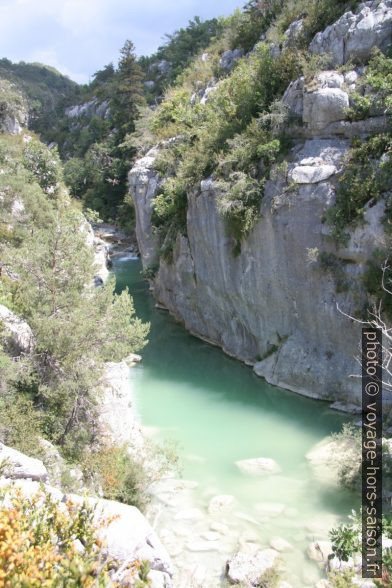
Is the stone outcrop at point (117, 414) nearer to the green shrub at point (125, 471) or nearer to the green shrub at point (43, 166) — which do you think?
the green shrub at point (125, 471)

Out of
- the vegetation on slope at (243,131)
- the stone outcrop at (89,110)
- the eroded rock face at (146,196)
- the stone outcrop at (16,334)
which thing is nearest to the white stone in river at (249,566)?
the stone outcrop at (16,334)

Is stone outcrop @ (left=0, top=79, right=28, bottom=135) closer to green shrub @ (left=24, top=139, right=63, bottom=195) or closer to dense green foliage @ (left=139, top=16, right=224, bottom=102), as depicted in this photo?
green shrub @ (left=24, top=139, right=63, bottom=195)

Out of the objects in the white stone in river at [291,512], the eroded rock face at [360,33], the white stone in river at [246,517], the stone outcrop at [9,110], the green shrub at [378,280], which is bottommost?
the white stone in river at [246,517]

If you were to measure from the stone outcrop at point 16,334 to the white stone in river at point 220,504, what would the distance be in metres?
5.63

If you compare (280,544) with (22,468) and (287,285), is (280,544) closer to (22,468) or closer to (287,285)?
(22,468)

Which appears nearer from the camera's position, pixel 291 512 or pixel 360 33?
pixel 291 512

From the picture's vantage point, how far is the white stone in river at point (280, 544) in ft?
31.8

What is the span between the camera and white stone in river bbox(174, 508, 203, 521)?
35.6ft

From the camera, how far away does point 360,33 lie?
1638cm

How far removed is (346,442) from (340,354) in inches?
140

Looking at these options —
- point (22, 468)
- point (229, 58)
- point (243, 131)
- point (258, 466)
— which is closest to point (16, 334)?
point (22, 468)

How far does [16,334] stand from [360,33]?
14.5 meters

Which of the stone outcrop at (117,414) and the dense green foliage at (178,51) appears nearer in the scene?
the stone outcrop at (117,414)

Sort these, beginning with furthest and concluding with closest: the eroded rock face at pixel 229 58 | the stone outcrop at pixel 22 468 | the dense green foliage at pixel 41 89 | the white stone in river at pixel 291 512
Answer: the dense green foliage at pixel 41 89 < the eroded rock face at pixel 229 58 < the white stone in river at pixel 291 512 < the stone outcrop at pixel 22 468
